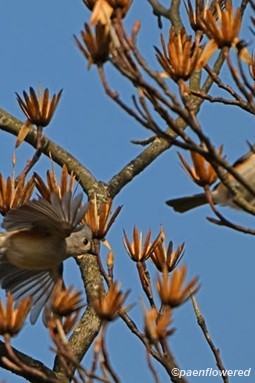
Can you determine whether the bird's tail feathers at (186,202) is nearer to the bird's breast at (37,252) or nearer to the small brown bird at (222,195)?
the small brown bird at (222,195)

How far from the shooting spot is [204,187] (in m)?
2.65

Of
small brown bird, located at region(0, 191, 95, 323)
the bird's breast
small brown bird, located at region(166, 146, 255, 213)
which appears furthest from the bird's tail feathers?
the bird's breast

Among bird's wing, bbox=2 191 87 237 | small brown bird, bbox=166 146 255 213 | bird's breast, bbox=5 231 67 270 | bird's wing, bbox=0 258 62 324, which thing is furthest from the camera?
bird's breast, bbox=5 231 67 270

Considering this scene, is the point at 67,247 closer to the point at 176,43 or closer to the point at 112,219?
the point at 112,219

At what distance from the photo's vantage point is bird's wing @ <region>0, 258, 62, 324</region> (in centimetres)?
371

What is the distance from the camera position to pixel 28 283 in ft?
12.8

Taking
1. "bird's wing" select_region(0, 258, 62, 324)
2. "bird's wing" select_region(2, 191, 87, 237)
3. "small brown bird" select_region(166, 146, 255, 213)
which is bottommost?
"small brown bird" select_region(166, 146, 255, 213)

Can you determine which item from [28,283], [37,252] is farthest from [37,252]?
[28,283]

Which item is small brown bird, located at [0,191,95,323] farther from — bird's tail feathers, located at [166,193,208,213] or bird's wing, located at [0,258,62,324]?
bird's tail feathers, located at [166,193,208,213]

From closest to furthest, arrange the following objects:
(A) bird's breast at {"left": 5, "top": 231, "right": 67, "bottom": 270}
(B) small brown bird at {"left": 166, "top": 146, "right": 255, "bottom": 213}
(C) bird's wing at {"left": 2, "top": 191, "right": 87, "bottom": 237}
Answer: (C) bird's wing at {"left": 2, "top": 191, "right": 87, "bottom": 237}, (B) small brown bird at {"left": 166, "top": 146, "right": 255, "bottom": 213}, (A) bird's breast at {"left": 5, "top": 231, "right": 67, "bottom": 270}

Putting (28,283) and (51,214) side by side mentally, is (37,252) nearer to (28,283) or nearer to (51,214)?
(28,283)

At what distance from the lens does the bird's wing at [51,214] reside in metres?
3.18

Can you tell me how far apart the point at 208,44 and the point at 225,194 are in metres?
1.07

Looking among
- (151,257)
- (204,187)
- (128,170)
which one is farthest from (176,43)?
(128,170)
